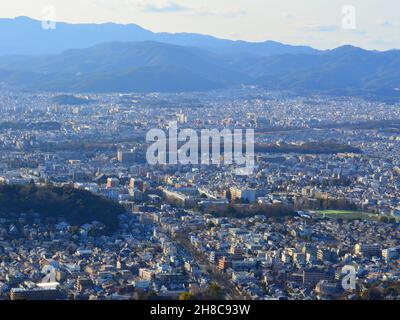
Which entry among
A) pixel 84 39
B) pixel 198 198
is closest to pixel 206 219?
pixel 198 198

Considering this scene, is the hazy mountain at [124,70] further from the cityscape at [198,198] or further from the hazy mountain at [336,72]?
the cityscape at [198,198]

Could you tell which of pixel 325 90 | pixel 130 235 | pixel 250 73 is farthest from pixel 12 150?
pixel 250 73

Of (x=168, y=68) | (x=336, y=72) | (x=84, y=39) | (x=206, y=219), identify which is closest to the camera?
(x=206, y=219)

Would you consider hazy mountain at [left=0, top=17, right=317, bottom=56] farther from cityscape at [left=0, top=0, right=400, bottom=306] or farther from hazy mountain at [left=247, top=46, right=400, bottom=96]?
cityscape at [left=0, top=0, right=400, bottom=306]

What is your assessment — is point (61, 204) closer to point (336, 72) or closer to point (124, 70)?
point (124, 70)

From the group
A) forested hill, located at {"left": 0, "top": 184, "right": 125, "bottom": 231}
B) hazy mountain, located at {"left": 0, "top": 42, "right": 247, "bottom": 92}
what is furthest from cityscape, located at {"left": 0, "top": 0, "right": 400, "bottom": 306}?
hazy mountain, located at {"left": 0, "top": 42, "right": 247, "bottom": 92}
